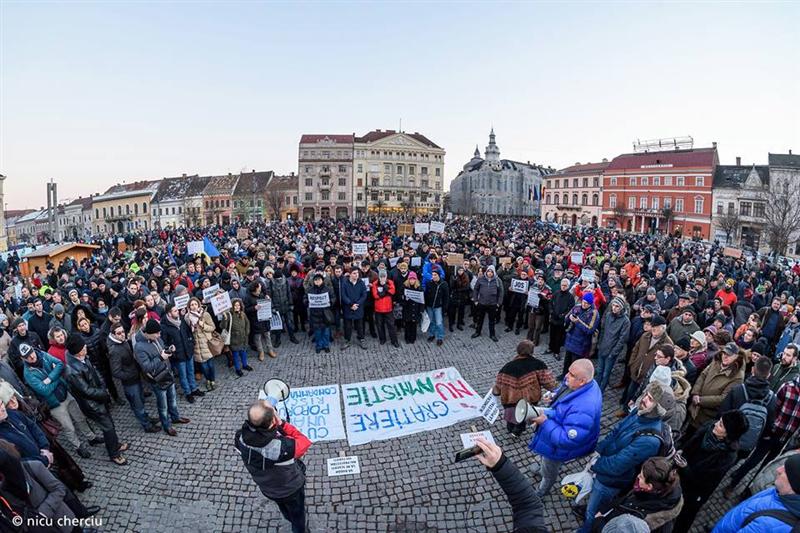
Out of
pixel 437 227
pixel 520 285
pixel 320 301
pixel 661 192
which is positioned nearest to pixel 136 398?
pixel 320 301

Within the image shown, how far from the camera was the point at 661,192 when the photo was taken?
181 ft

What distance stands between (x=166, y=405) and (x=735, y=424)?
7388mm

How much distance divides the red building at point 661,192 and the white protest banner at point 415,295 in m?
52.4

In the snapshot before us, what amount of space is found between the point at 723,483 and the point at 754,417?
2.00 meters

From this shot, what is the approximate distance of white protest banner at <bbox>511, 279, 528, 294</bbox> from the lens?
1046 cm

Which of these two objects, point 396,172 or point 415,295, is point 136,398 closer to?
point 415,295

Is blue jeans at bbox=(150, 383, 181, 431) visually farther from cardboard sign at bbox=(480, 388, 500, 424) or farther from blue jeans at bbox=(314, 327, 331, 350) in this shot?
cardboard sign at bbox=(480, 388, 500, 424)

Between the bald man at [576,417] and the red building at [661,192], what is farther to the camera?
the red building at [661,192]

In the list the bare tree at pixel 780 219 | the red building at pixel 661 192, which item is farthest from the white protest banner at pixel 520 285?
the red building at pixel 661 192

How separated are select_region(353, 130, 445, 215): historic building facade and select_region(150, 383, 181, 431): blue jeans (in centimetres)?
6603

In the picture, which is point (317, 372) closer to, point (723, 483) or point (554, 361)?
point (554, 361)

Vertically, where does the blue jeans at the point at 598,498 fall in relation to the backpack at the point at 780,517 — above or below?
below

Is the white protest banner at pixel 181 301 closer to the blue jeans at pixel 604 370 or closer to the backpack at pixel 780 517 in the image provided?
the blue jeans at pixel 604 370

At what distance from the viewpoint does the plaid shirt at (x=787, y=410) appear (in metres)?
4.88
